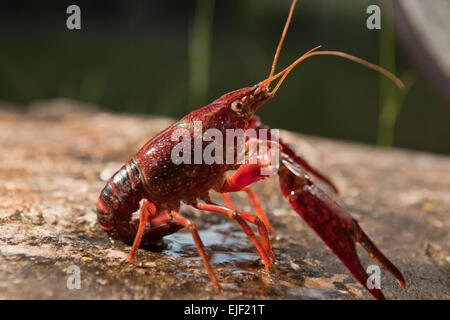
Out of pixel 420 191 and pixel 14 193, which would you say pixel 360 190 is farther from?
pixel 14 193

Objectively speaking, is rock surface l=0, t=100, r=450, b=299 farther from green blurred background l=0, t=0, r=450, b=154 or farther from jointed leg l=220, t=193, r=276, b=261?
green blurred background l=0, t=0, r=450, b=154

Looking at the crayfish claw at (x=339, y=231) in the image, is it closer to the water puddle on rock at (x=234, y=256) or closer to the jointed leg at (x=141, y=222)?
the water puddle on rock at (x=234, y=256)

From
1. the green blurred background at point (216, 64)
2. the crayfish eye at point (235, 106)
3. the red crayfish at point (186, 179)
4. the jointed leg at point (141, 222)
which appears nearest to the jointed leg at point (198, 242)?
the red crayfish at point (186, 179)

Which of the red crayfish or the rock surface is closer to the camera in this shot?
the rock surface

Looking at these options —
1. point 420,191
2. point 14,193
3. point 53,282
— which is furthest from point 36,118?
point 420,191

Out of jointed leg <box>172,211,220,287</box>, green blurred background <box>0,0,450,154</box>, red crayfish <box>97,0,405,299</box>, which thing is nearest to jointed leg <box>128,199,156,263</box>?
red crayfish <box>97,0,405,299</box>
